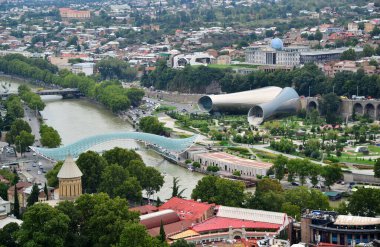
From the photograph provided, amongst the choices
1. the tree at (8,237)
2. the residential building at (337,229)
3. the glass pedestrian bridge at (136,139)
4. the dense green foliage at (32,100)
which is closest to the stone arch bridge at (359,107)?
the glass pedestrian bridge at (136,139)

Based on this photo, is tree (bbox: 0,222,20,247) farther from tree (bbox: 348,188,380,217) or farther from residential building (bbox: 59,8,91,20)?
residential building (bbox: 59,8,91,20)

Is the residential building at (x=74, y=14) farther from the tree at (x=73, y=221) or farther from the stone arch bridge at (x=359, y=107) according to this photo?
the tree at (x=73, y=221)

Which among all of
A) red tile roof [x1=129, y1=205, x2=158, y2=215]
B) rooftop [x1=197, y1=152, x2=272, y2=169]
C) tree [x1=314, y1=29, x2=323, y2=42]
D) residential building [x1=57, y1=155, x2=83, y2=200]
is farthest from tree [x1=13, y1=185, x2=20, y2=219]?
tree [x1=314, y1=29, x2=323, y2=42]

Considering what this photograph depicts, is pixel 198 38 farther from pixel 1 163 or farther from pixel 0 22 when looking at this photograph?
pixel 1 163

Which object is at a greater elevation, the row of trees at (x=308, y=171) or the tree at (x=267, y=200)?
the tree at (x=267, y=200)

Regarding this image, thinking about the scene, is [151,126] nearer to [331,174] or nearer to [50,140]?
[50,140]

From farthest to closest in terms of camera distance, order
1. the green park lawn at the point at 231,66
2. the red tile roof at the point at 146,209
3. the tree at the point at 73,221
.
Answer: the green park lawn at the point at 231,66 → the red tile roof at the point at 146,209 → the tree at the point at 73,221

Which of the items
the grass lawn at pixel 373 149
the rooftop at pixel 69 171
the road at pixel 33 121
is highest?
the rooftop at pixel 69 171

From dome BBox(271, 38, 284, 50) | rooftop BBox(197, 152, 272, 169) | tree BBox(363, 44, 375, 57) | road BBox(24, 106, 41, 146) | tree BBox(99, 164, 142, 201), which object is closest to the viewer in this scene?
tree BBox(99, 164, 142, 201)
